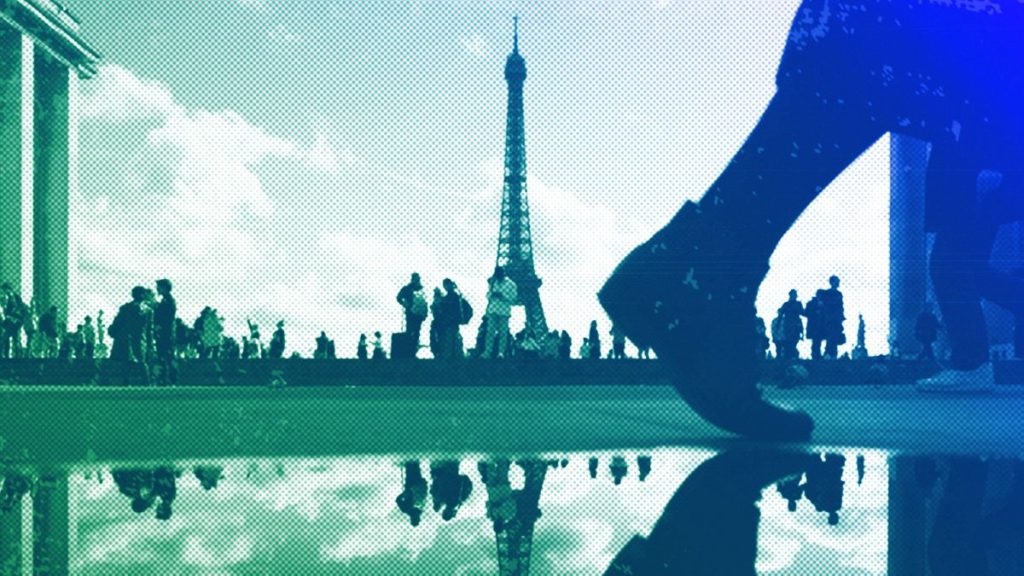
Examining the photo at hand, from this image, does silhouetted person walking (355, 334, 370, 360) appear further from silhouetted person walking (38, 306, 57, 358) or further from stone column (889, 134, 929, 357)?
stone column (889, 134, 929, 357)

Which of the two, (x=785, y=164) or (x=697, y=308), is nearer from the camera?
(x=697, y=308)

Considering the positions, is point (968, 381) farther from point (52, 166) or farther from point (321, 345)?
point (52, 166)

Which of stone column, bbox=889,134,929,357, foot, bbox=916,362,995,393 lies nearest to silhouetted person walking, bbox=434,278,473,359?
foot, bbox=916,362,995,393

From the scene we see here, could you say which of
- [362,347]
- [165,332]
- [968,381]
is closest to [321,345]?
[362,347]

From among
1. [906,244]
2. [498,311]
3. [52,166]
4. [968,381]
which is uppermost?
[52,166]

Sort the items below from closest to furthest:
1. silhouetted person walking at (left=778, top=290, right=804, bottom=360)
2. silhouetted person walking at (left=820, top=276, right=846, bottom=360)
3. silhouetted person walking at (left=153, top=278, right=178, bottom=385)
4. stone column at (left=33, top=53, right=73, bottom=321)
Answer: silhouetted person walking at (left=153, top=278, right=178, bottom=385), silhouetted person walking at (left=820, top=276, right=846, bottom=360), silhouetted person walking at (left=778, top=290, right=804, bottom=360), stone column at (left=33, top=53, right=73, bottom=321)

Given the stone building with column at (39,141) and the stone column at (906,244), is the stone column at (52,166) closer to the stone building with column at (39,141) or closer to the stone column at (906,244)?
the stone building with column at (39,141)
